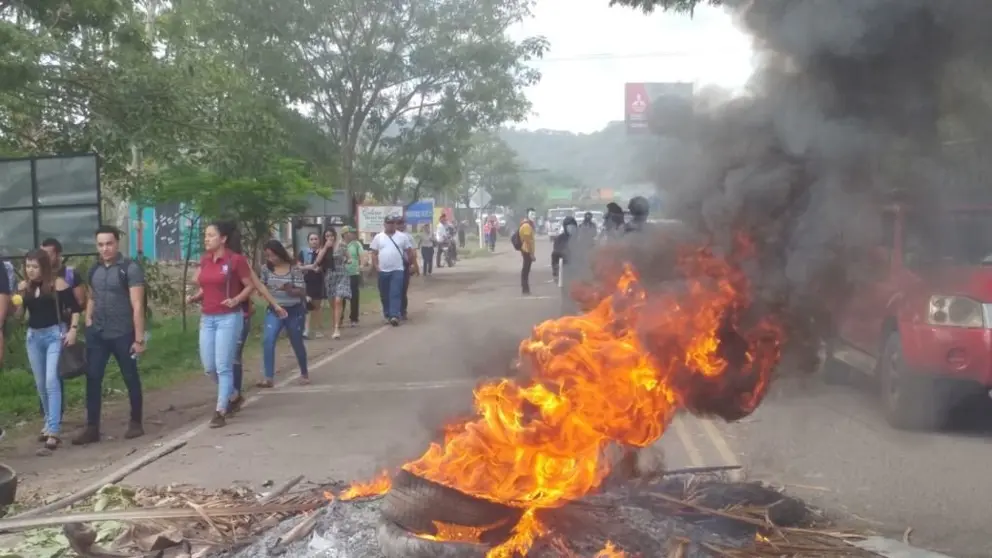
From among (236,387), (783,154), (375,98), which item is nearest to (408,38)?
(375,98)

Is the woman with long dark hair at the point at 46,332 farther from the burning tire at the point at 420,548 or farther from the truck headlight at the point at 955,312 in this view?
the truck headlight at the point at 955,312

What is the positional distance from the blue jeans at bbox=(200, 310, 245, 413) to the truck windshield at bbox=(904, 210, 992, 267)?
19.1ft

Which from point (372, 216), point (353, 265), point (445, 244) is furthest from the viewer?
point (445, 244)

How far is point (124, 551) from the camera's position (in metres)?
5.39

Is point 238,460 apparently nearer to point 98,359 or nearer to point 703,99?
point 98,359

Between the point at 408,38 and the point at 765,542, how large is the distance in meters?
20.9

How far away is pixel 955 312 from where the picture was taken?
8031 millimetres

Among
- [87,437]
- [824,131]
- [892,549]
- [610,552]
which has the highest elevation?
[824,131]

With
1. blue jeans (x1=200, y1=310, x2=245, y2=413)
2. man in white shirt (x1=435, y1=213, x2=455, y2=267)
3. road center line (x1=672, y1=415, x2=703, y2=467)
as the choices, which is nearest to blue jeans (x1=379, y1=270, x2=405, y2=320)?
blue jeans (x1=200, y1=310, x2=245, y2=413)

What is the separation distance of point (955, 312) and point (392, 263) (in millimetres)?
10490

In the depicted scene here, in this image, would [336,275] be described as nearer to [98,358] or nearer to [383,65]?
[98,358]

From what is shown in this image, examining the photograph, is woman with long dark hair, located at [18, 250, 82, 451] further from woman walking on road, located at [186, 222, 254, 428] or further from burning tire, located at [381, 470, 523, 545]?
burning tire, located at [381, 470, 523, 545]

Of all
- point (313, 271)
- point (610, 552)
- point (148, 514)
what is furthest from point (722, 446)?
point (313, 271)

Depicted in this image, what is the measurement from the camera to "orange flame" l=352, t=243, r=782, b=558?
16.8 feet
